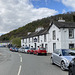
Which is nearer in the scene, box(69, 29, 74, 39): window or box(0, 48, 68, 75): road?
box(0, 48, 68, 75): road

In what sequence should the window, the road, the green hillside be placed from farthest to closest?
1. the green hillside
2. the window
3. the road

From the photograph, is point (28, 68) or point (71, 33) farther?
Answer: point (71, 33)

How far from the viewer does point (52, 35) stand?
101 feet

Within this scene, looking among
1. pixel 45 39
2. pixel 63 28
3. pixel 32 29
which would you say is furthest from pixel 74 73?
pixel 32 29

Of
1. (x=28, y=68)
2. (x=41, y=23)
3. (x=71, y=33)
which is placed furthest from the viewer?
(x=41, y=23)

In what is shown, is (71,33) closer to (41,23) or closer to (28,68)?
(28,68)

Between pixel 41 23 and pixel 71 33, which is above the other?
pixel 41 23

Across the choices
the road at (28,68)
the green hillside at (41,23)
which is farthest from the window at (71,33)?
the green hillside at (41,23)

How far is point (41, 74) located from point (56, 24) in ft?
68.6

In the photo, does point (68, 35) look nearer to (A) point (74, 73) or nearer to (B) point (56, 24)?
(B) point (56, 24)

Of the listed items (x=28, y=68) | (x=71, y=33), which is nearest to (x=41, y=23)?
(x=71, y=33)

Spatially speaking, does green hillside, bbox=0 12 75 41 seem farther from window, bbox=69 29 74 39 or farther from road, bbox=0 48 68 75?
road, bbox=0 48 68 75

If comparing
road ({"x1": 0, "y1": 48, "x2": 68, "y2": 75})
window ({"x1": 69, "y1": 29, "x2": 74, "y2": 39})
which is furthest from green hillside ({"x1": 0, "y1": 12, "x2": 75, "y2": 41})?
road ({"x1": 0, "y1": 48, "x2": 68, "y2": 75})

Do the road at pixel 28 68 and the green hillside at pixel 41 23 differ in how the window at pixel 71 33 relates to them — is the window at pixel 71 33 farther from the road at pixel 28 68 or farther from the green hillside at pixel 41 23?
the green hillside at pixel 41 23
